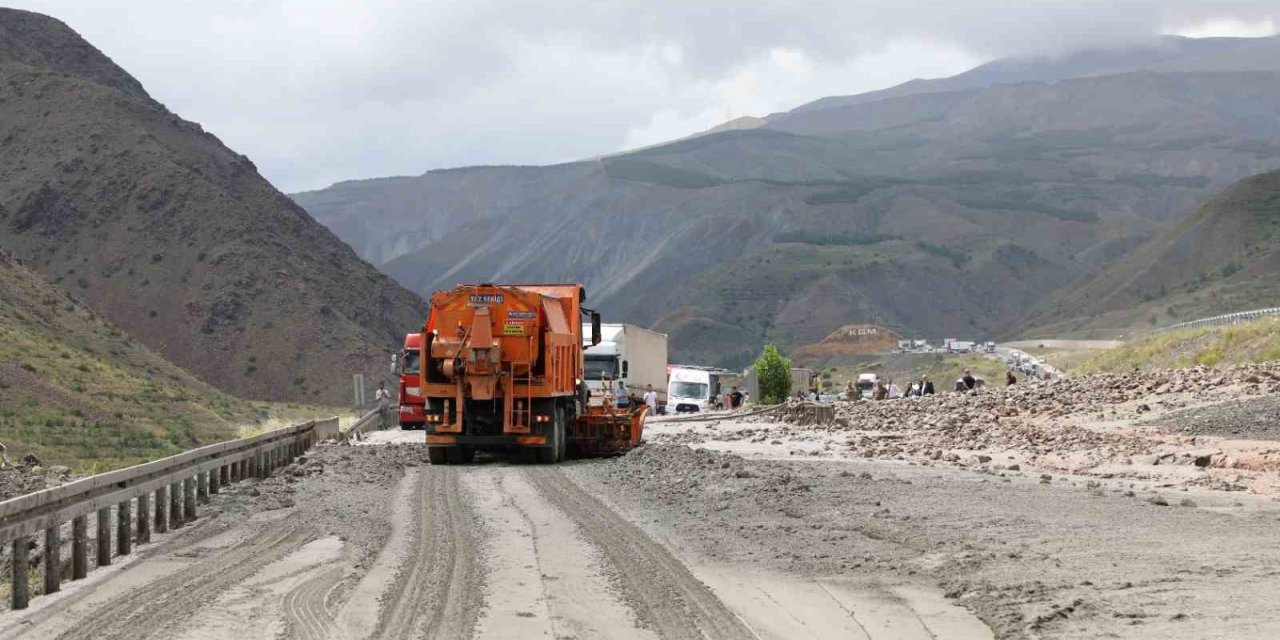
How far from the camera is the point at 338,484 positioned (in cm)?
2434

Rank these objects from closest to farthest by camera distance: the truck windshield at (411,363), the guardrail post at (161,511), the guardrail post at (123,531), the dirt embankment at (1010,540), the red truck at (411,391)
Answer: the dirt embankment at (1010,540) < the guardrail post at (123,531) < the guardrail post at (161,511) < the red truck at (411,391) < the truck windshield at (411,363)

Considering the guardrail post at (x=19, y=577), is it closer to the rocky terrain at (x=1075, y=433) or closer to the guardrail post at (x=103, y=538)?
the guardrail post at (x=103, y=538)

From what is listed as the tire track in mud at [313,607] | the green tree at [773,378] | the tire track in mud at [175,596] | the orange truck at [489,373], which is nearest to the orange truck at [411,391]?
the orange truck at [489,373]

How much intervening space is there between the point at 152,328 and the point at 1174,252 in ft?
391

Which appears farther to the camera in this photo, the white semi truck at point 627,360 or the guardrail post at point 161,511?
the white semi truck at point 627,360

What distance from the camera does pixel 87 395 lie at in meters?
55.0

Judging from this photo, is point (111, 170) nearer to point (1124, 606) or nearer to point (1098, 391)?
point (1098, 391)

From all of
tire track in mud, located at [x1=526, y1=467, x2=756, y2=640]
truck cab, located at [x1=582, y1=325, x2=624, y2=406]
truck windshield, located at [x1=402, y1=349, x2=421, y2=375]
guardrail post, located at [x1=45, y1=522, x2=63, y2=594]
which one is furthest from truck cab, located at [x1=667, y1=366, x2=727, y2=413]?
guardrail post, located at [x1=45, y1=522, x2=63, y2=594]

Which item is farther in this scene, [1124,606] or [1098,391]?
[1098,391]

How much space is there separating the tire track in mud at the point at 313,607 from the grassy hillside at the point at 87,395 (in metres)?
21.6

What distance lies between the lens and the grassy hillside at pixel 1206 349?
42719 mm

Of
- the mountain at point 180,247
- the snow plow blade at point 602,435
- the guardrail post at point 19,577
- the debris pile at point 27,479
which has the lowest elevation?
the guardrail post at point 19,577

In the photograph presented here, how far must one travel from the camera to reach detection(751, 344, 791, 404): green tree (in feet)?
264

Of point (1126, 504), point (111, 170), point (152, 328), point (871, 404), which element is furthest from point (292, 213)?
point (1126, 504)
